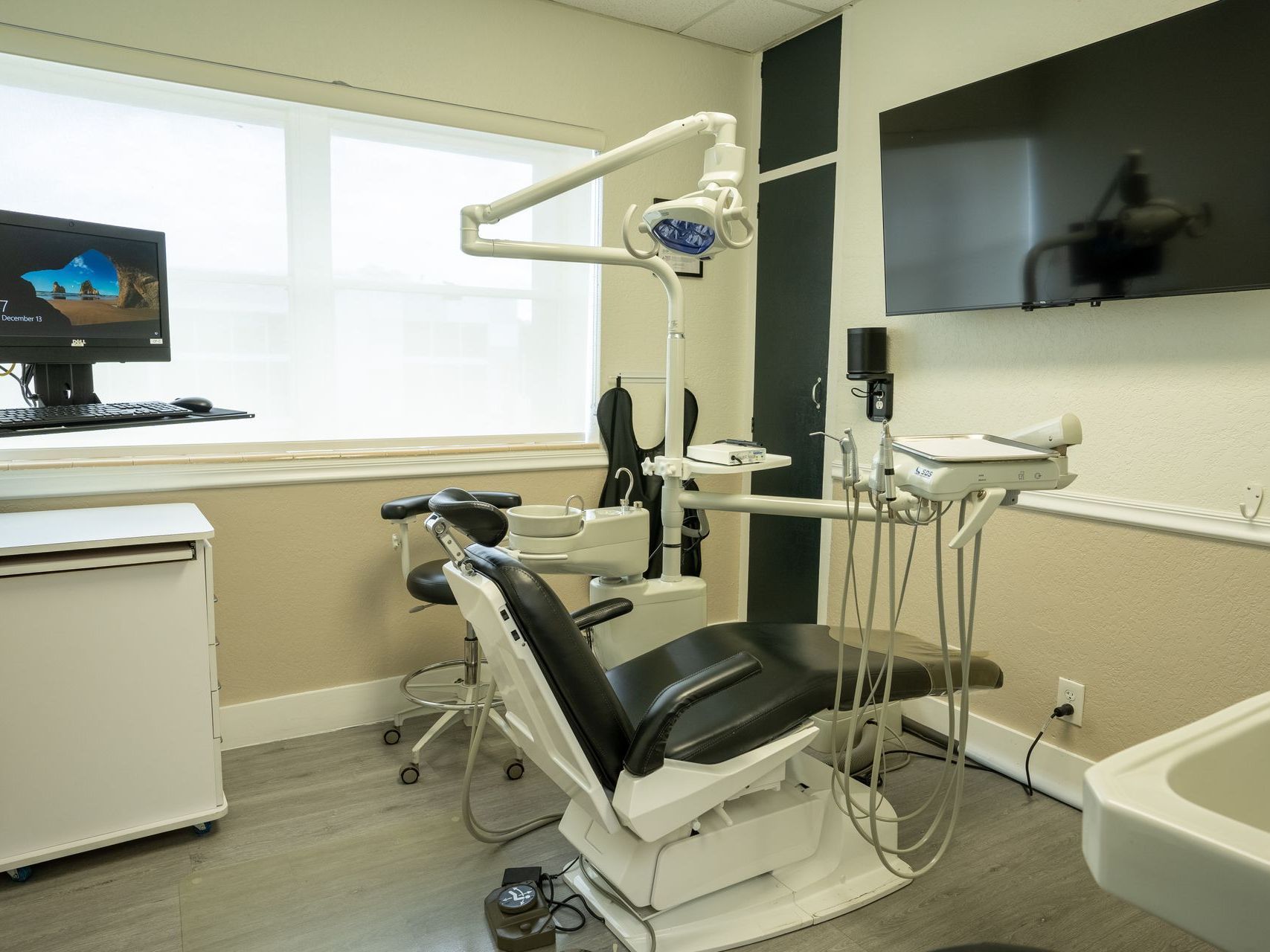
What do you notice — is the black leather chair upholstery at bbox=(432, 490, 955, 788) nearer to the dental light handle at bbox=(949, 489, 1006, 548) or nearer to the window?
the dental light handle at bbox=(949, 489, 1006, 548)

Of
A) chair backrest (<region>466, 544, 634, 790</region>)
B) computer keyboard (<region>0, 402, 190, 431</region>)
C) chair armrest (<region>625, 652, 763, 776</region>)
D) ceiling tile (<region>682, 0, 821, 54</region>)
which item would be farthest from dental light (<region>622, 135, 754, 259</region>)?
ceiling tile (<region>682, 0, 821, 54</region>)

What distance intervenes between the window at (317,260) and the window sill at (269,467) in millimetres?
82

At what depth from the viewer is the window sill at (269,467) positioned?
244 centimetres

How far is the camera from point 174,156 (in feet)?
8.69

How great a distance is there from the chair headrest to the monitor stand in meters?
1.28

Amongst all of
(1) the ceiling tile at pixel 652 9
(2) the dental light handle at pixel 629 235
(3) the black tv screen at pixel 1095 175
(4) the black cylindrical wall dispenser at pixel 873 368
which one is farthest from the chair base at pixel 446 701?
(1) the ceiling tile at pixel 652 9

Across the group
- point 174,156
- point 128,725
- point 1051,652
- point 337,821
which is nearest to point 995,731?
point 1051,652

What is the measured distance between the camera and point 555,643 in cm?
166

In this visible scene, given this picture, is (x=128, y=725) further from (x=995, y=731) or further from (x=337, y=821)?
(x=995, y=731)

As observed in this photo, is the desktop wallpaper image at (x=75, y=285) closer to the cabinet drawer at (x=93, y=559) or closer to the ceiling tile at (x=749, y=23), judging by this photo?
the cabinet drawer at (x=93, y=559)

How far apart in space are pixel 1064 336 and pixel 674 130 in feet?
4.24

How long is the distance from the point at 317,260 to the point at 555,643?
6.05 feet

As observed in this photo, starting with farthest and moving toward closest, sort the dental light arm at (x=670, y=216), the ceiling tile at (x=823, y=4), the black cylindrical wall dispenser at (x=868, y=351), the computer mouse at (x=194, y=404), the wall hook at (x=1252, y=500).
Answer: the ceiling tile at (x=823, y=4) < the black cylindrical wall dispenser at (x=868, y=351) < the computer mouse at (x=194, y=404) < the wall hook at (x=1252, y=500) < the dental light arm at (x=670, y=216)

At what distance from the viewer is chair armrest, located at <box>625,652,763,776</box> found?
1613mm
